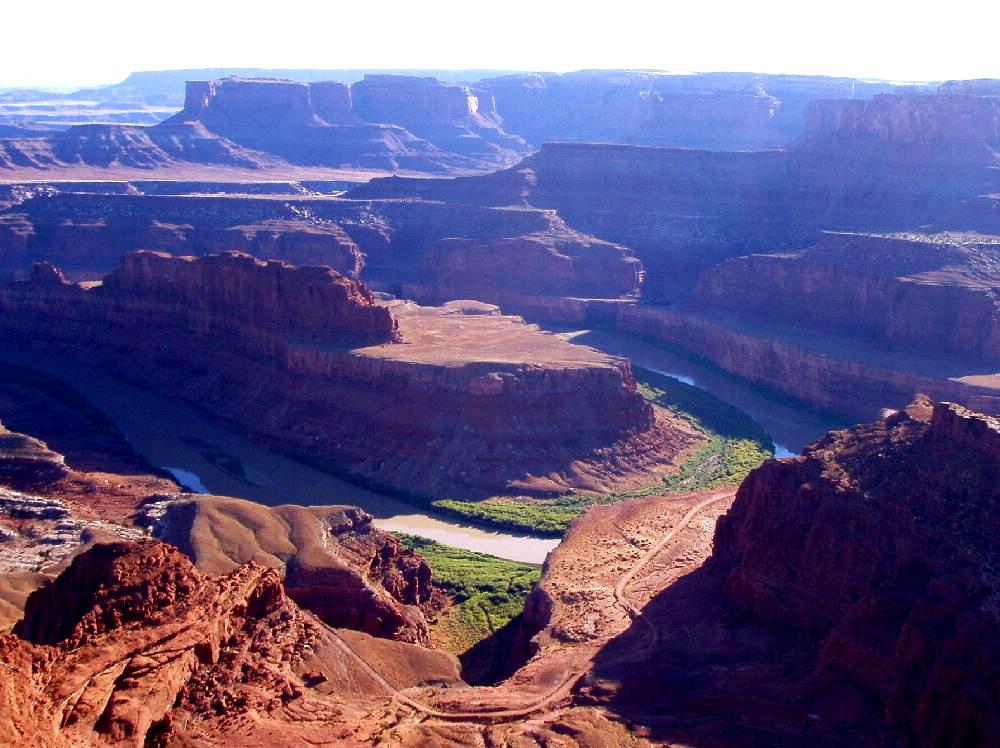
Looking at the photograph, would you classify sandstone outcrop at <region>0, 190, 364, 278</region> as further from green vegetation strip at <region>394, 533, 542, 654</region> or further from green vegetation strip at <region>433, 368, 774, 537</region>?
green vegetation strip at <region>394, 533, 542, 654</region>

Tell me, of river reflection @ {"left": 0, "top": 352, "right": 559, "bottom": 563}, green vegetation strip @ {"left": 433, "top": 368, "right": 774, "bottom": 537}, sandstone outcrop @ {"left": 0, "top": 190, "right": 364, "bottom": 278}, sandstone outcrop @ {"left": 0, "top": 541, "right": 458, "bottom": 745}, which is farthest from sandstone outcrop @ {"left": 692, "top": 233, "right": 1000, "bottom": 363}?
sandstone outcrop @ {"left": 0, "top": 541, "right": 458, "bottom": 745}

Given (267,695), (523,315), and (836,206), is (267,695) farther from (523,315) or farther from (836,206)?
(836,206)

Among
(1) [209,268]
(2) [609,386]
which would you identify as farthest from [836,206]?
(1) [209,268]

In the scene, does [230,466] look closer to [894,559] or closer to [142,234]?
[894,559]

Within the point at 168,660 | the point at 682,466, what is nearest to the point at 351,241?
the point at 682,466

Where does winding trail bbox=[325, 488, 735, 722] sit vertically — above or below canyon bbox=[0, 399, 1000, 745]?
below

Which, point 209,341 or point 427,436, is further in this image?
point 209,341
